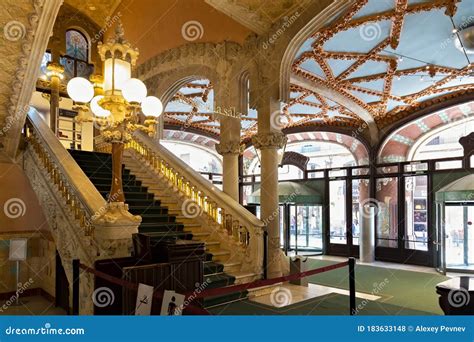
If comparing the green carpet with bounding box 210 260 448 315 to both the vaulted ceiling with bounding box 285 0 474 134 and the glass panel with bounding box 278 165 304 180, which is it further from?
the glass panel with bounding box 278 165 304 180

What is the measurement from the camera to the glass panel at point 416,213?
36.3 ft

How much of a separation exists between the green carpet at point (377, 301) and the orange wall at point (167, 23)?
17.1ft

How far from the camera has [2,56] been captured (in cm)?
505

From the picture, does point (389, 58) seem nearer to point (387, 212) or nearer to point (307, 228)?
point (387, 212)

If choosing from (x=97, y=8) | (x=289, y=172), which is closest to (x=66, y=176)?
(x=97, y=8)

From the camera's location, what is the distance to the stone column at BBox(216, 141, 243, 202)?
774 cm

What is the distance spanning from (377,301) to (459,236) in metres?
5.12

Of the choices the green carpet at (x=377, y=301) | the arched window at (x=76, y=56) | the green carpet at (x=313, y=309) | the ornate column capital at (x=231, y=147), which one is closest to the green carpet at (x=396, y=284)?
the green carpet at (x=377, y=301)

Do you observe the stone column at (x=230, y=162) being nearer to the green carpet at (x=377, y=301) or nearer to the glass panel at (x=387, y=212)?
the green carpet at (x=377, y=301)

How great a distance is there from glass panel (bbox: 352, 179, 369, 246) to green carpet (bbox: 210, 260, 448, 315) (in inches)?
83.8

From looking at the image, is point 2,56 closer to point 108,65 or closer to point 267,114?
point 108,65

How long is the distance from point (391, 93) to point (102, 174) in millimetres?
7614

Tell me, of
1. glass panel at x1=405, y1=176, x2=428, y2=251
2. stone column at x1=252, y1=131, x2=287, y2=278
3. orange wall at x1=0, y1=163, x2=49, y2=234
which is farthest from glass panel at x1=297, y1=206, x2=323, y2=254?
orange wall at x1=0, y1=163, x2=49, y2=234

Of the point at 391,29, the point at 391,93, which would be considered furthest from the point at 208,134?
the point at 391,29
